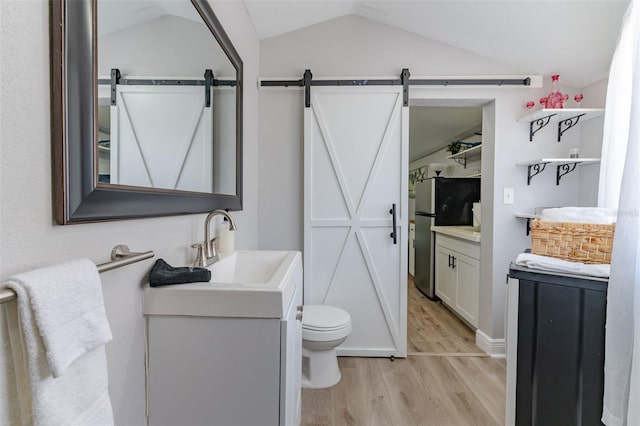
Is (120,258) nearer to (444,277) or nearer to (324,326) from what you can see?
(324,326)

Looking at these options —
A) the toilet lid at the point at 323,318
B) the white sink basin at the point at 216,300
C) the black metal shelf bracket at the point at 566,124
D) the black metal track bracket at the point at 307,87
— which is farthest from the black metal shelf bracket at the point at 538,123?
the white sink basin at the point at 216,300

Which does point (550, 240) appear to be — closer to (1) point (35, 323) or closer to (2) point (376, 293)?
(2) point (376, 293)

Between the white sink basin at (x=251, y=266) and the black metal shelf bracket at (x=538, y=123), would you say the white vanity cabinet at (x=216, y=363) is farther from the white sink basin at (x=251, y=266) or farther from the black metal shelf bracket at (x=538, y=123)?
the black metal shelf bracket at (x=538, y=123)

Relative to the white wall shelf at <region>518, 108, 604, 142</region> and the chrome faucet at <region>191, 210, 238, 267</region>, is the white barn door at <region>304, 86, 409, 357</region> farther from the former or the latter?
the chrome faucet at <region>191, 210, 238, 267</region>

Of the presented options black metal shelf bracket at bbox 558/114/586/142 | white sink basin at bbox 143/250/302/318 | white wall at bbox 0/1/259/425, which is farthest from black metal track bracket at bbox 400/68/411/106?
white wall at bbox 0/1/259/425

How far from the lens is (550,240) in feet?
4.13

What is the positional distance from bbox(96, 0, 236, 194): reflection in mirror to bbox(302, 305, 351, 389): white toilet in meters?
1.06

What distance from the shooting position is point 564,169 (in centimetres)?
228

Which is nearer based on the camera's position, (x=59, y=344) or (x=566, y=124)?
(x=59, y=344)

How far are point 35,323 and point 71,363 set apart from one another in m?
0.10

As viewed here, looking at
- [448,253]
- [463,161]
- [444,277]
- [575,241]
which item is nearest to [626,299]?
[575,241]

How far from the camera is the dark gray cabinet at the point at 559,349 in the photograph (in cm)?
106

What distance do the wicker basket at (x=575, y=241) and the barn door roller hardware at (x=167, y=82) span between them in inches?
63.4

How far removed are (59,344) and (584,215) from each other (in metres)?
1.67
